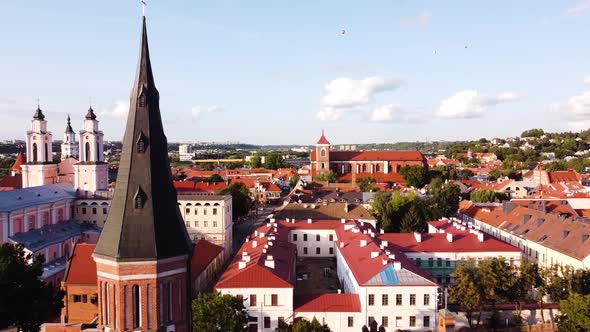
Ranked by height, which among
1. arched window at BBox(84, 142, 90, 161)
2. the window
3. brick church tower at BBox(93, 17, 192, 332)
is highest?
arched window at BBox(84, 142, 90, 161)

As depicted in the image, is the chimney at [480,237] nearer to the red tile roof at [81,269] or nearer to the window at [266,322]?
the window at [266,322]

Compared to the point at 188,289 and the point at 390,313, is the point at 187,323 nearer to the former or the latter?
the point at 188,289

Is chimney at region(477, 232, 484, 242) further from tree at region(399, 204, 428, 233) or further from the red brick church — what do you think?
the red brick church

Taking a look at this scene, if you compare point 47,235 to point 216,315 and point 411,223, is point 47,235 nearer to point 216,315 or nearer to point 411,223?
point 216,315

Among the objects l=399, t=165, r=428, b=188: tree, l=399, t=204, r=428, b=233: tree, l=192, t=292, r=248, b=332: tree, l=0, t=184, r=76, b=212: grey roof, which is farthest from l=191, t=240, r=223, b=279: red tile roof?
l=399, t=165, r=428, b=188: tree

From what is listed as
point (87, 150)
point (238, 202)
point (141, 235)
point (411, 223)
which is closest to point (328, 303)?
point (141, 235)

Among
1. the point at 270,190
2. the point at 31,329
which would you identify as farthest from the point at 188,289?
the point at 270,190

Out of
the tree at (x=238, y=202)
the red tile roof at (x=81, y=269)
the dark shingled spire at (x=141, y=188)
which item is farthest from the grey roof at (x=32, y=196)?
the dark shingled spire at (x=141, y=188)
